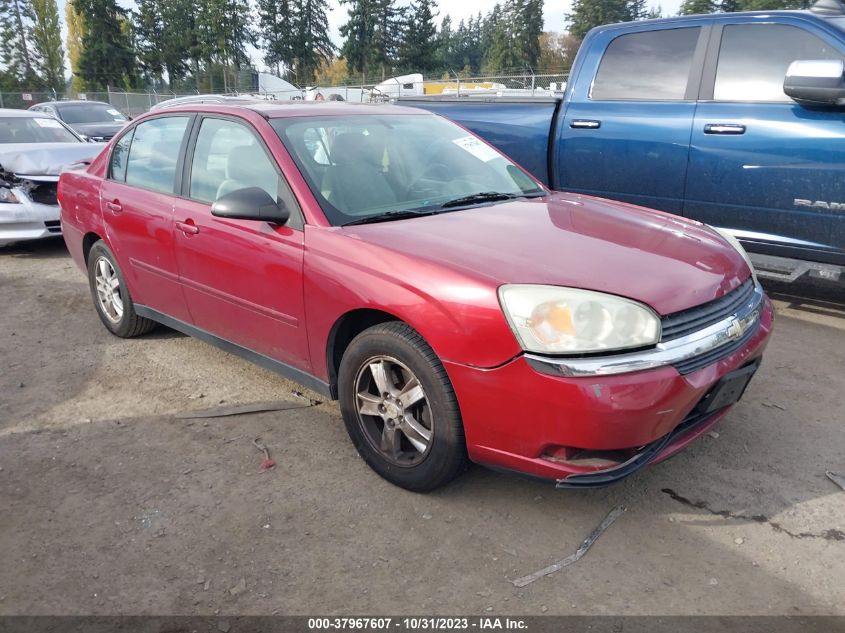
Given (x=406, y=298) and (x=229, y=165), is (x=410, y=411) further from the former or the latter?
(x=229, y=165)

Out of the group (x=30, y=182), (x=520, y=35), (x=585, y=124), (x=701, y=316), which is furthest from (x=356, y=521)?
(x=520, y=35)

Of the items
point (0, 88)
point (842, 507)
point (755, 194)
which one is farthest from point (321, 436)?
point (0, 88)

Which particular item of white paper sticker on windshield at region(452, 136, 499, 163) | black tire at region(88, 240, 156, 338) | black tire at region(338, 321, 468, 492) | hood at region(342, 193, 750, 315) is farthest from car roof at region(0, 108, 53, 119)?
black tire at region(338, 321, 468, 492)

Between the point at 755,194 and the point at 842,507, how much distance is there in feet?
8.39

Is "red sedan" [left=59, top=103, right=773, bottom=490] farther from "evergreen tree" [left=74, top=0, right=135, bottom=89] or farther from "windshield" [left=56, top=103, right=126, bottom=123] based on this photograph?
"evergreen tree" [left=74, top=0, right=135, bottom=89]

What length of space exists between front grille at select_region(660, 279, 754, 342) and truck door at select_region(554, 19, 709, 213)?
2.39 metres

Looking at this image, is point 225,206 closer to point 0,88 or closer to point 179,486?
point 179,486

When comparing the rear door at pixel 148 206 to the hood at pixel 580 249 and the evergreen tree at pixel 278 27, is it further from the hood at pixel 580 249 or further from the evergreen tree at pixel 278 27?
the evergreen tree at pixel 278 27

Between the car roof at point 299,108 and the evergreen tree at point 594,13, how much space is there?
76.7 meters

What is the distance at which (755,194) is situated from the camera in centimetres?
463

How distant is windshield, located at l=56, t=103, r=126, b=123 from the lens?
1538 centimetres

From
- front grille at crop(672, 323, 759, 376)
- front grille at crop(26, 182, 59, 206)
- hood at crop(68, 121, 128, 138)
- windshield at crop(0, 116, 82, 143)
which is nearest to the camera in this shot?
front grille at crop(672, 323, 759, 376)

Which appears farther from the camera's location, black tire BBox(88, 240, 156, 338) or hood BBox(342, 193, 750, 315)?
black tire BBox(88, 240, 156, 338)

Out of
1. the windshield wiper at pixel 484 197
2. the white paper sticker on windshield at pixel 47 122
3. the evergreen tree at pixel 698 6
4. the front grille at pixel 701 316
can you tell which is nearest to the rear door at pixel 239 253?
the windshield wiper at pixel 484 197
